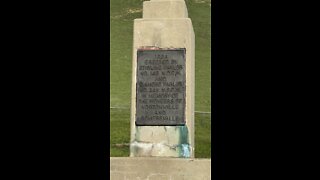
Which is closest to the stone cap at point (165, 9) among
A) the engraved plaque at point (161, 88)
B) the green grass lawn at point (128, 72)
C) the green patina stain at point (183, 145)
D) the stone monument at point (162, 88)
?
the stone monument at point (162, 88)

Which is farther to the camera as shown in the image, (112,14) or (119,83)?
(112,14)

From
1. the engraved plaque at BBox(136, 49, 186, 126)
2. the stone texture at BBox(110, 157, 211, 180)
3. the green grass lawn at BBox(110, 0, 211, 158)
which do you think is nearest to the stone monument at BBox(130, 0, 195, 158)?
the engraved plaque at BBox(136, 49, 186, 126)

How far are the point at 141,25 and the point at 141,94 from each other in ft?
4.12

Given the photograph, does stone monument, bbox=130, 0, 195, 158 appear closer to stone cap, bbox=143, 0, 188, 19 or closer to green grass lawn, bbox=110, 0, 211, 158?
stone cap, bbox=143, 0, 188, 19

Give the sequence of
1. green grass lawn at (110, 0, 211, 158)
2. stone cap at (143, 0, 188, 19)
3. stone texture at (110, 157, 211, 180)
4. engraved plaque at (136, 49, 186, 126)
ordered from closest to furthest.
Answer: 1. stone texture at (110, 157, 211, 180)
2. engraved plaque at (136, 49, 186, 126)
3. stone cap at (143, 0, 188, 19)
4. green grass lawn at (110, 0, 211, 158)

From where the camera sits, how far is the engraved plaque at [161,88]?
864 centimetres

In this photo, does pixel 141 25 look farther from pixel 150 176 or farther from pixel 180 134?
pixel 150 176

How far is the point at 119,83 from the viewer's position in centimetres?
1736

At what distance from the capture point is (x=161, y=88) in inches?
342

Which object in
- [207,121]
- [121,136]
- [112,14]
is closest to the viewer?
[121,136]

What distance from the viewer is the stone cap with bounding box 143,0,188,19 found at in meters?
9.02

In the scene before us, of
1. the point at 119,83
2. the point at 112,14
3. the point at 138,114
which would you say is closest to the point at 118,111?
the point at 119,83

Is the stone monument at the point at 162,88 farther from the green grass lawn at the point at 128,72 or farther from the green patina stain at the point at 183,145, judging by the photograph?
the green grass lawn at the point at 128,72

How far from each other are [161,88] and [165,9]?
58.8 inches
